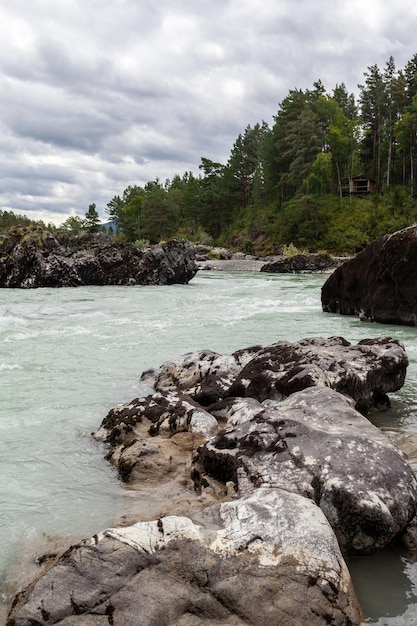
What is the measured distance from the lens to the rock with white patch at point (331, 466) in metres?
4.06

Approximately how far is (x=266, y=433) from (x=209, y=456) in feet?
2.11

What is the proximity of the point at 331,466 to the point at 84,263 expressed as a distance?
30.4 m

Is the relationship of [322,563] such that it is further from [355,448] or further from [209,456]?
[209,456]

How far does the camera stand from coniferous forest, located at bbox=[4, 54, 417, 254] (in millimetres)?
63953

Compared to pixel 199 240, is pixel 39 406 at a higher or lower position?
lower

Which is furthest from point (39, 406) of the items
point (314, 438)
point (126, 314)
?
point (126, 314)

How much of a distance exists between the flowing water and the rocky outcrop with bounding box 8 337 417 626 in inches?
13.0

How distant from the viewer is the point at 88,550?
336 centimetres

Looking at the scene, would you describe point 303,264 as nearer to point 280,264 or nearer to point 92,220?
point 280,264

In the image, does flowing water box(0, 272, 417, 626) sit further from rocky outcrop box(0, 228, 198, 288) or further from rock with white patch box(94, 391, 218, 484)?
rocky outcrop box(0, 228, 198, 288)

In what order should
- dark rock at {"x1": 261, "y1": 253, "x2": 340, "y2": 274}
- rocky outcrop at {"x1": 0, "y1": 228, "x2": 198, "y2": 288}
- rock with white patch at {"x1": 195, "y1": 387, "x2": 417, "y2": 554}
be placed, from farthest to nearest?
dark rock at {"x1": 261, "y1": 253, "x2": 340, "y2": 274} < rocky outcrop at {"x1": 0, "y1": 228, "x2": 198, "y2": 288} < rock with white patch at {"x1": 195, "y1": 387, "x2": 417, "y2": 554}

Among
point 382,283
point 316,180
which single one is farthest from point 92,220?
point 382,283

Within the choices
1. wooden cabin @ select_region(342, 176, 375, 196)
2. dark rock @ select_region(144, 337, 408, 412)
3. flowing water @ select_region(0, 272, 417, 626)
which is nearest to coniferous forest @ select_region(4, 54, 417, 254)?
wooden cabin @ select_region(342, 176, 375, 196)

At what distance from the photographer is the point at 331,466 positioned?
4457 millimetres
